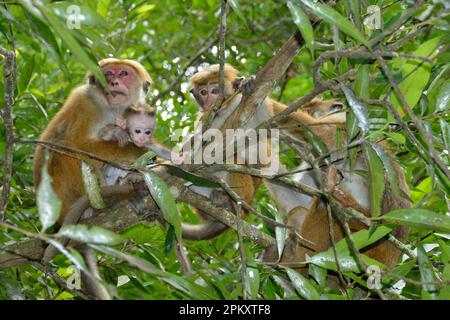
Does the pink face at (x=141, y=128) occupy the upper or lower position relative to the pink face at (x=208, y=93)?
lower

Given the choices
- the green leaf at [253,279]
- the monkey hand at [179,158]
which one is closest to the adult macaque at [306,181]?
the monkey hand at [179,158]

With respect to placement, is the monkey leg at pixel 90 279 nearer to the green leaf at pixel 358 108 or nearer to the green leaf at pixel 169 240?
the green leaf at pixel 169 240

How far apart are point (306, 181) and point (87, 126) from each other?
Answer: 2175 millimetres

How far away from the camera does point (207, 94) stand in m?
5.73

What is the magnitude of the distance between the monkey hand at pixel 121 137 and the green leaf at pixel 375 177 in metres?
2.78

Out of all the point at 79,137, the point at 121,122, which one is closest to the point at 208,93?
the point at 121,122

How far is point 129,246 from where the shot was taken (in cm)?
437

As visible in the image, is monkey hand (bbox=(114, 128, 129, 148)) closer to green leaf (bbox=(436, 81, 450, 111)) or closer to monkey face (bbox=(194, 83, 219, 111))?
monkey face (bbox=(194, 83, 219, 111))

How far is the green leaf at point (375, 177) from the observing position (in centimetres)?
278

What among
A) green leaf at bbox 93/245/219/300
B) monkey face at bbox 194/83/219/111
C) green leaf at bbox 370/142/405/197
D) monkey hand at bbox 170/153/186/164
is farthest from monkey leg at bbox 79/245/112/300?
monkey face at bbox 194/83/219/111

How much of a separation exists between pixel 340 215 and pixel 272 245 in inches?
59.0

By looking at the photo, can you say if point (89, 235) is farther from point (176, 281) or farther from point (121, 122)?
point (121, 122)

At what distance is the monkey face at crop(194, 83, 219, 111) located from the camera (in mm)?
5680
